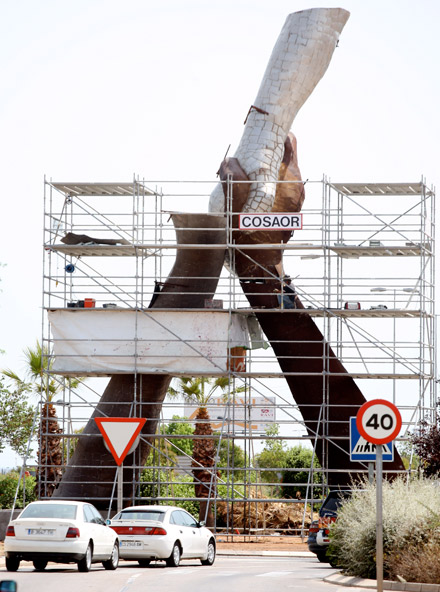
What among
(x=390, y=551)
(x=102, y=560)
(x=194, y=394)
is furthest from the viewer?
(x=194, y=394)

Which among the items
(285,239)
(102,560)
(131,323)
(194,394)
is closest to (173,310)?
(131,323)

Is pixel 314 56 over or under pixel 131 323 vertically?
over

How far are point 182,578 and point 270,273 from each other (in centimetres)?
1501

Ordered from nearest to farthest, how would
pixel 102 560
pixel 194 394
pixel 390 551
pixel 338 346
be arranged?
pixel 390 551, pixel 102 560, pixel 338 346, pixel 194 394

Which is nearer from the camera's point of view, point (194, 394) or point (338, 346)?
point (338, 346)

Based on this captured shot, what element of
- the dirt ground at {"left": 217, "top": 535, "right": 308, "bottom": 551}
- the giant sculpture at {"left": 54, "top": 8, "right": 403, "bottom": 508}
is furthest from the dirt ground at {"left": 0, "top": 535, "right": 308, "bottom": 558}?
the giant sculpture at {"left": 54, "top": 8, "right": 403, "bottom": 508}

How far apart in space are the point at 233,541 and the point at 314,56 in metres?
14.5

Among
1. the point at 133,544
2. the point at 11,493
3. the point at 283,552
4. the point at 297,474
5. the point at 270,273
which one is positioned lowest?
the point at 283,552

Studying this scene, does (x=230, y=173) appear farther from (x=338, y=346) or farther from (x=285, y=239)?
(x=338, y=346)

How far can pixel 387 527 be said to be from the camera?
62.5ft

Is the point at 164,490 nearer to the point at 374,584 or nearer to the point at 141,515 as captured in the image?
the point at 141,515

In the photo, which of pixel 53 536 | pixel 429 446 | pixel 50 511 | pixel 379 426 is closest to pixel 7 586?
pixel 379 426

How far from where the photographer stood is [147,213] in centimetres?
3334

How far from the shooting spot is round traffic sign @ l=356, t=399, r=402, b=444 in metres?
15.0
